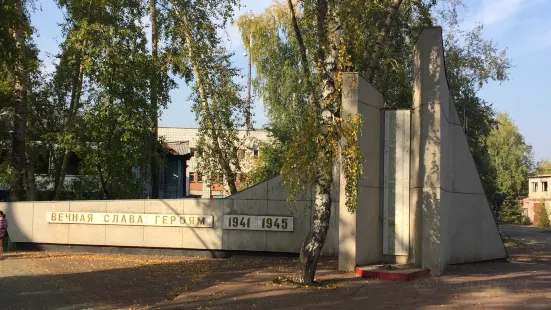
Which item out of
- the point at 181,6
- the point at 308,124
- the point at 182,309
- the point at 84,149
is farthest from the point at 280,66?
the point at 182,309

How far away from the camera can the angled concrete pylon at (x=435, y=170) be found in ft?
41.2

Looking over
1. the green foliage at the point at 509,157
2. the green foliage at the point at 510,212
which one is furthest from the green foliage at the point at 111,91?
the green foliage at the point at 510,212

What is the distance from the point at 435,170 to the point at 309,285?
4.11m

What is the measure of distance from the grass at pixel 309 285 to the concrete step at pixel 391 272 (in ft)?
2.67

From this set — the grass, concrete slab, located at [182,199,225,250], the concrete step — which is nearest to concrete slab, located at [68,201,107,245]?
concrete slab, located at [182,199,225,250]

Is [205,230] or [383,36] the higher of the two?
[383,36]

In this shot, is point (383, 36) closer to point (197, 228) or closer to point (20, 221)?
point (197, 228)

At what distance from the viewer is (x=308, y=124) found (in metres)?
10.7

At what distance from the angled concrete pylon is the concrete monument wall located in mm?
3026

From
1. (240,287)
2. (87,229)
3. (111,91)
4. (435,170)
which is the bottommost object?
(240,287)

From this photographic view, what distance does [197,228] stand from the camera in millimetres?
16250

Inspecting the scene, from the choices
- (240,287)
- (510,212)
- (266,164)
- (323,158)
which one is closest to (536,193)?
(510,212)

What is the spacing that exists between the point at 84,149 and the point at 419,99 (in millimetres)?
13166

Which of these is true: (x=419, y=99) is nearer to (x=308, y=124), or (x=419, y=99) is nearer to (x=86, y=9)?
(x=308, y=124)
